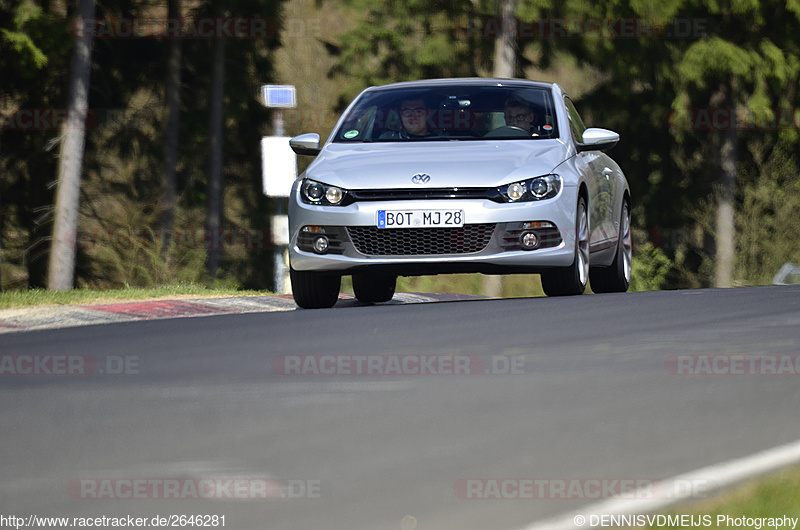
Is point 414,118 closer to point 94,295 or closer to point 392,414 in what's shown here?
point 94,295

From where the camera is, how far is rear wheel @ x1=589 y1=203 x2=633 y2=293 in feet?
41.9

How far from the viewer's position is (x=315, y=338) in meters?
8.92

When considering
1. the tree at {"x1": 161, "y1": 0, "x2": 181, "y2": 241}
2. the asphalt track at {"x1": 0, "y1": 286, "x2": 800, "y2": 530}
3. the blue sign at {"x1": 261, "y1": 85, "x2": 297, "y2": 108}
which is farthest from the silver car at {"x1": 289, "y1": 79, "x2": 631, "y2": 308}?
the tree at {"x1": 161, "y1": 0, "x2": 181, "y2": 241}

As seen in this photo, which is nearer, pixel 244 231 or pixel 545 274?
pixel 545 274

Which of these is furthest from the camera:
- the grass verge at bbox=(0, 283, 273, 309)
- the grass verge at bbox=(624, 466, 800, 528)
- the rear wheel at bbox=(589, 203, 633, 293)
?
the grass verge at bbox=(0, 283, 273, 309)

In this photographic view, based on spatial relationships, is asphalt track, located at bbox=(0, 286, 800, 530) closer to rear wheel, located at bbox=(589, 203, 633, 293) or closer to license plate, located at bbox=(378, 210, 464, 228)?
license plate, located at bbox=(378, 210, 464, 228)

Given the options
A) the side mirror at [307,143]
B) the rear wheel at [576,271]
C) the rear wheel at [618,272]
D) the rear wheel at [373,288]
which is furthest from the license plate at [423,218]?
the rear wheel at [618,272]

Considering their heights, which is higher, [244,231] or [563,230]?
[563,230]

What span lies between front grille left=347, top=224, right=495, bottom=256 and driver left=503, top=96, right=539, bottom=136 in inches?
59.2

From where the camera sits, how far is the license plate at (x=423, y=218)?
408 inches

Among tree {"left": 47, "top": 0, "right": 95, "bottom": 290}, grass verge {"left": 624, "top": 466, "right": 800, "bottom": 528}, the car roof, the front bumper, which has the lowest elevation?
tree {"left": 47, "top": 0, "right": 95, "bottom": 290}

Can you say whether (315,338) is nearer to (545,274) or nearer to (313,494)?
(545,274)

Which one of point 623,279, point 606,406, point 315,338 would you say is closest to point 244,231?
point 623,279

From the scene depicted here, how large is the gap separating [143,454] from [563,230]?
5.59 metres
